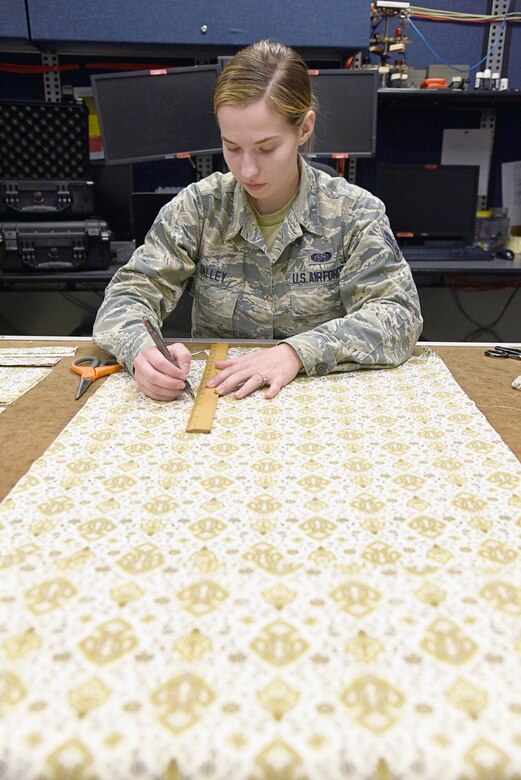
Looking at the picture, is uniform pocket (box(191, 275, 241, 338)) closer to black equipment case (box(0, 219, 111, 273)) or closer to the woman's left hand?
the woman's left hand

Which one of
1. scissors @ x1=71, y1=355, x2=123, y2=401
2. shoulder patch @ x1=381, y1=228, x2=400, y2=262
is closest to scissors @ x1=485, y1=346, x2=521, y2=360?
shoulder patch @ x1=381, y1=228, x2=400, y2=262

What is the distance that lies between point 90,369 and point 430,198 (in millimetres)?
1912

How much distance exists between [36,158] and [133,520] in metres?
1.86

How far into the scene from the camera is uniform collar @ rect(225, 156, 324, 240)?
1188mm

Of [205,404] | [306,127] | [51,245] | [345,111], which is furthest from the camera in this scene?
[345,111]

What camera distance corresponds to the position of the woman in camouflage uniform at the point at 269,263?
39.6 inches

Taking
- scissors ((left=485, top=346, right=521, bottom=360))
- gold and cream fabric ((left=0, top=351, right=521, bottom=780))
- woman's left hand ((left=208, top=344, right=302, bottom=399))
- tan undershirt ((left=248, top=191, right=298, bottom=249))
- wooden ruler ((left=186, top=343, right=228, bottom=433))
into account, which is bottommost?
gold and cream fabric ((left=0, top=351, right=521, bottom=780))

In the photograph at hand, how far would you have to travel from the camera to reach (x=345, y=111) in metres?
2.19

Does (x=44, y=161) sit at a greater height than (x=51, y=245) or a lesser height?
greater

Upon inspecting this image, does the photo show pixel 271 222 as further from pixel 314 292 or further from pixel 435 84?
pixel 435 84

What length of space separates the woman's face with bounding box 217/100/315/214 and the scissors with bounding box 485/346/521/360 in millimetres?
515

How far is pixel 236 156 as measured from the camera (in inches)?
41.4

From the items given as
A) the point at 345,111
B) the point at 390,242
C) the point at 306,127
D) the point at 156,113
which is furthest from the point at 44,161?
the point at 390,242

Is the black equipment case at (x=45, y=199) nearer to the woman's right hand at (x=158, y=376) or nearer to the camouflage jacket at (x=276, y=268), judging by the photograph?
the camouflage jacket at (x=276, y=268)
